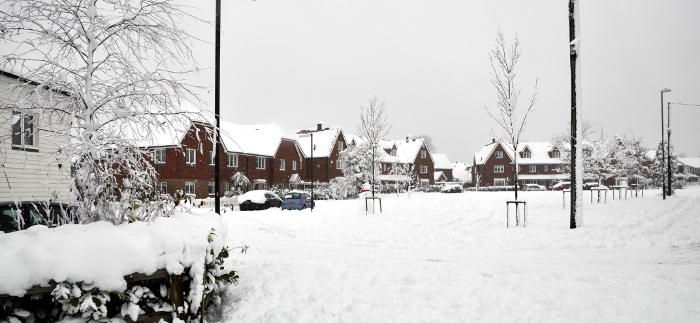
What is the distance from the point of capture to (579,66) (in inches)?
535

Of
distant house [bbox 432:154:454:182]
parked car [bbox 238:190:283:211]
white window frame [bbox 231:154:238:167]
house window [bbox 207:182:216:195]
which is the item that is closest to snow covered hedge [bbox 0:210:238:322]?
parked car [bbox 238:190:283:211]

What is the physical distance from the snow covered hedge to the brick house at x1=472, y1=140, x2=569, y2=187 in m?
73.6

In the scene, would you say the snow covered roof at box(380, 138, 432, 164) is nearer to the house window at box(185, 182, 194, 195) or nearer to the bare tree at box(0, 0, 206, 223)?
the house window at box(185, 182, 194, 195)

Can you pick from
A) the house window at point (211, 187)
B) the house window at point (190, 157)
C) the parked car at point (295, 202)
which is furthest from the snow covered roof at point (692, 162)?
the house window at point (190, 157)

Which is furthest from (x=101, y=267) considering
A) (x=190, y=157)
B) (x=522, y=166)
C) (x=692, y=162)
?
(x=692, y=162)

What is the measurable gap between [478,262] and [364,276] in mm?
3692

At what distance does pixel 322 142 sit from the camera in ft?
190

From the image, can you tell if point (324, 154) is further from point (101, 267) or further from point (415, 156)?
point (101, 267)

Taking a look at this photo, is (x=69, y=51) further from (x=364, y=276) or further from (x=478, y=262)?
(x=478, y=262)

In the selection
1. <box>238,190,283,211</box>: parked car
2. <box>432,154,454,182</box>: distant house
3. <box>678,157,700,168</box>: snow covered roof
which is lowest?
<box>238,190,283,211</box>: parked car

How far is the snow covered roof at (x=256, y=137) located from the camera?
4406 cm

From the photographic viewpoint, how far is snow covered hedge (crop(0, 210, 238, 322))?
4461mm

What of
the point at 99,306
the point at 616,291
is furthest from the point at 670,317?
the point at 99,306

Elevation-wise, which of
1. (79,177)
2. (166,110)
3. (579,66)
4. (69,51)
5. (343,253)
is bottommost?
(343,253)
